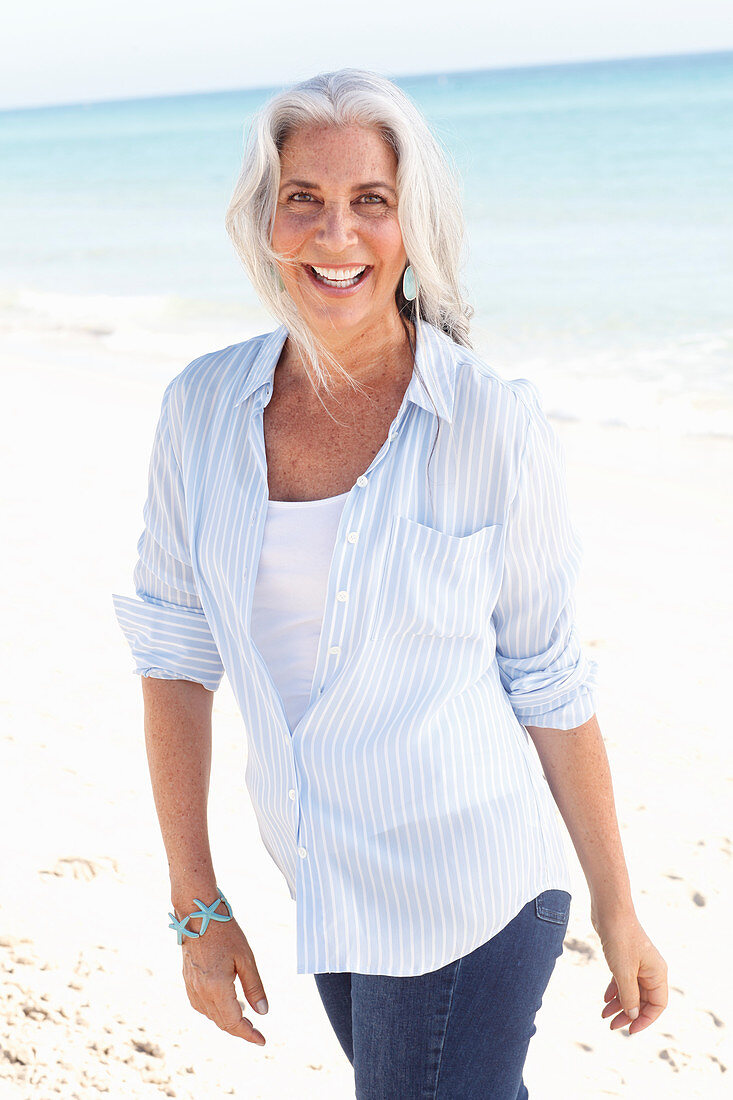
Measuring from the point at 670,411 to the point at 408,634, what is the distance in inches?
287

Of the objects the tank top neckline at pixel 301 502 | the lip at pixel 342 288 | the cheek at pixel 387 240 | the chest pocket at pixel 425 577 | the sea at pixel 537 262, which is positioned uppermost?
the sea at pixel 537 262

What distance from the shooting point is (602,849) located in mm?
1649

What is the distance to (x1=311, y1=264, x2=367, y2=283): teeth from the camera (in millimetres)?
1559

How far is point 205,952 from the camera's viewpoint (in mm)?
1679

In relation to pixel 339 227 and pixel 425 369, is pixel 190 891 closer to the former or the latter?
pixel 425 369

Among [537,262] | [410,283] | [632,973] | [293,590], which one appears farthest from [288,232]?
[537,262]

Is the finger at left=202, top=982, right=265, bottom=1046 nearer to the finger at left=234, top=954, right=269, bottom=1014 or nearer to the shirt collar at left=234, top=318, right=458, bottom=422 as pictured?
the finger at left=234, top=954, right=269, bottom=1014

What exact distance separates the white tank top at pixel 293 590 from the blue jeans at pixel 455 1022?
0.41m

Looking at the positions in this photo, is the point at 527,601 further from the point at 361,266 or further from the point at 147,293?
the point at 147,293

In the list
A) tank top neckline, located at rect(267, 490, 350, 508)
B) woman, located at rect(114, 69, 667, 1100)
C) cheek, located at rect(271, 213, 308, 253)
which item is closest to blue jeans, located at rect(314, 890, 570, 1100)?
woman, located at rect(114, 69, 667, 1100)

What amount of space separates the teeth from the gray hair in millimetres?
74

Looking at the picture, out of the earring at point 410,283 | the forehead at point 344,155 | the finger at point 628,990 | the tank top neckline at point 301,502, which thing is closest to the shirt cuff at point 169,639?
the tank top neckline at point 301,502

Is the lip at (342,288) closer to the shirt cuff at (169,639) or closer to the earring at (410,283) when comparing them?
the earring at (410,283)

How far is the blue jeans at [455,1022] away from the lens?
57.9 inches
